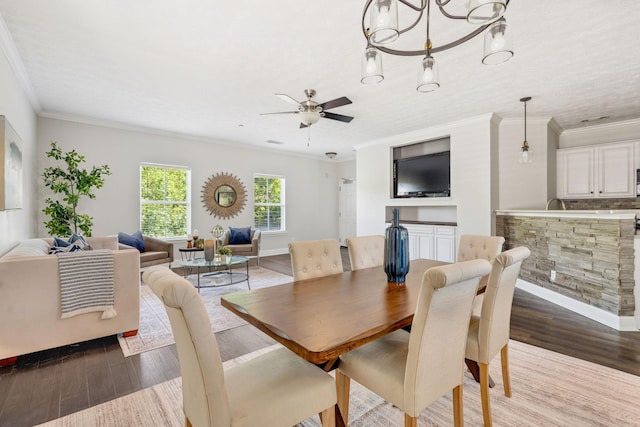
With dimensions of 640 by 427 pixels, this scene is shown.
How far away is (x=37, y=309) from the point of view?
2211mm

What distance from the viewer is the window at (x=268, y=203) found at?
7035 mm

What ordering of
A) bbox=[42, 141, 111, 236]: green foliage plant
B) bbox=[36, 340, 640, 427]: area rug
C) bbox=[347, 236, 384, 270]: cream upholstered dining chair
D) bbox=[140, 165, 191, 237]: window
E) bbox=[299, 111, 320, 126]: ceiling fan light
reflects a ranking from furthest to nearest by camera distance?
1. bbox=[140, 165, 191, 237]: window
2. bbox=[42, 141, 111, 236]: green foliage plant
3. bbox=[299, 111, 320, 126]: ceiling fan light
4. bbox=[347, 236, 384, 270]: cream upholstered dining chair
5. bbox=[36, 340, 640, 427]: area rug

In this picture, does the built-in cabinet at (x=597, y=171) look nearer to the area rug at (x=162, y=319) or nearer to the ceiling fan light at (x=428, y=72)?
the ceiling fan light at (x=428, y=72)

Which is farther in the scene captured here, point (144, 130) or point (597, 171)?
point (144, 130)

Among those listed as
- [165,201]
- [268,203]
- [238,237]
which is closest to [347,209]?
[268,203]

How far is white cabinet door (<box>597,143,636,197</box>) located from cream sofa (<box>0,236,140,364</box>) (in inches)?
260

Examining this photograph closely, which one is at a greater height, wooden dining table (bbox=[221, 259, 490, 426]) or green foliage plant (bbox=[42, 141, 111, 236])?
green foliage plant (bbox=[42, 141, 111, 236])

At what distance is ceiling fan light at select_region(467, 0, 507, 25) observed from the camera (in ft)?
4.12

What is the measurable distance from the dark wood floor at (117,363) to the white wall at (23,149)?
1.22 metres

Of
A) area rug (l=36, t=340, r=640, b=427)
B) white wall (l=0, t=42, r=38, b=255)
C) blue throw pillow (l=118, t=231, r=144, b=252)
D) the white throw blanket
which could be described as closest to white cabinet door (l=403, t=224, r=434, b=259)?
area rug (l=36, t=340, r=640, b=427)

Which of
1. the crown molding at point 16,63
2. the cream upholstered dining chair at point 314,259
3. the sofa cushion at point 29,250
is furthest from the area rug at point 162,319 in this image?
the crown molding at point 16,63

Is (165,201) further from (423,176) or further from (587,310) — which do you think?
(587,310)

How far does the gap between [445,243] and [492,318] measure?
373 centimetres

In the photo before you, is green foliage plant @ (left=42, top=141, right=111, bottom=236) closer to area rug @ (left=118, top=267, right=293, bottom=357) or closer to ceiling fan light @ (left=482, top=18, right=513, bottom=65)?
area rug @ (left=118, top=267, right=293, bottom=357)
